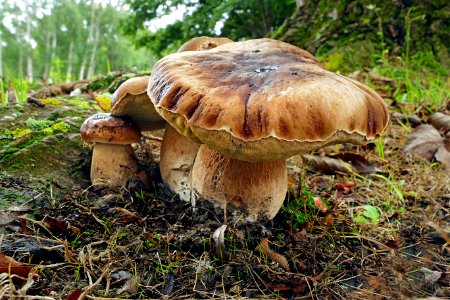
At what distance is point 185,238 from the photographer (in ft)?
5.31

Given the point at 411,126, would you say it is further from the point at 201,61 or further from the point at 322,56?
the point at 201,61

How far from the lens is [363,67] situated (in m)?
4.41

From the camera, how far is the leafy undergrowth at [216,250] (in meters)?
1.40

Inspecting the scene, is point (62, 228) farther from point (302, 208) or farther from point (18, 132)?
point (302, 208)

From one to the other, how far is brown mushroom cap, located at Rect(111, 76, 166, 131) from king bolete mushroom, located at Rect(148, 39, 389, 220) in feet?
0.91

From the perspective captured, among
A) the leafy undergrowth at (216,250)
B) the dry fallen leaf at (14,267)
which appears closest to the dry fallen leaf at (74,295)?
the leafy undergrowth at (216,250)

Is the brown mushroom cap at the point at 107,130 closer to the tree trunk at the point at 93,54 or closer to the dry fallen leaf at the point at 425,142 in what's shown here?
the dry fallen leaf at the point at 425,142

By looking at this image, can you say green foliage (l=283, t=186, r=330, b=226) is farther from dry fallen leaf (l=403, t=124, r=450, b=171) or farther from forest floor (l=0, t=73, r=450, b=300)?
dry fallen leaf (l=403, t=124, r=450, b=171)

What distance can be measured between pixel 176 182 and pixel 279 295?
3.01 ft

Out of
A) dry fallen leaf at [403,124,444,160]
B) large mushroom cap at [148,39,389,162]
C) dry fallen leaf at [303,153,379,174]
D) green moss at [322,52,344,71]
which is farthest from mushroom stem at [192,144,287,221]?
green moss at [322,52,344,71]

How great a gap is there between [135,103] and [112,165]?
0.45 meters

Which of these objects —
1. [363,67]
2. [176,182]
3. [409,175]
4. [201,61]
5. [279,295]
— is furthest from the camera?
[363,67]

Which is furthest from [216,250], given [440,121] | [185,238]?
[440,121]

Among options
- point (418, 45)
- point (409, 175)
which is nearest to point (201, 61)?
point (409, 175)
